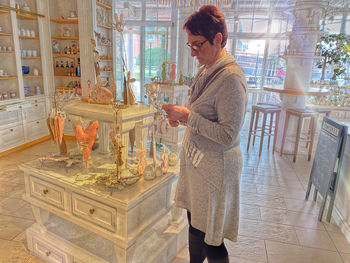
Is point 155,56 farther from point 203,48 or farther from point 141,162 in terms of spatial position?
point 203,48

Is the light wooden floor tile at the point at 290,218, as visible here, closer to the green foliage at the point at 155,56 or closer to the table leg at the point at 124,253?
the table leg at the point at 124,253

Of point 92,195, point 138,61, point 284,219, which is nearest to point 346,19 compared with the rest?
point 138,61

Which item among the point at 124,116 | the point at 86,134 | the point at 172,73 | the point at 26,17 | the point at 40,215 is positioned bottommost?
the point at 40,215

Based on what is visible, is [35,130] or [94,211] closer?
[94,211]

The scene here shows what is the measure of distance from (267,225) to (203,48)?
206 cm

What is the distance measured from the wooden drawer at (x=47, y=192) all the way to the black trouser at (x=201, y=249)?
86cm

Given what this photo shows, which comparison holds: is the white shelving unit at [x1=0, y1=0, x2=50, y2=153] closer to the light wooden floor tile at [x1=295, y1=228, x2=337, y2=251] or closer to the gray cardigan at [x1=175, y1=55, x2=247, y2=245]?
the gray cardigan at [x1=175, y1=55, x2=247, y2=245]

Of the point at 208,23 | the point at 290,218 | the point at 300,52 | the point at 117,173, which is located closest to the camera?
the point at 208,23

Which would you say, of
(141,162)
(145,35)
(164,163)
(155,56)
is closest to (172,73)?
Answer: (164,163)

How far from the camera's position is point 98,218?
1.55 metres

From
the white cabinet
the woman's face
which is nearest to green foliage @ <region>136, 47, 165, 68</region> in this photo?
the white cabinet

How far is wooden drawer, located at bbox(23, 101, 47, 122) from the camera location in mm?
4531

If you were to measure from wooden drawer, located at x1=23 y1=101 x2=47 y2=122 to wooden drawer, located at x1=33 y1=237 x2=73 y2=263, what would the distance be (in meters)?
3.14

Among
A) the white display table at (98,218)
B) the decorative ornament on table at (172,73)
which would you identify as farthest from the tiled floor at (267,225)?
the decorative ornament on table at (172,73)
